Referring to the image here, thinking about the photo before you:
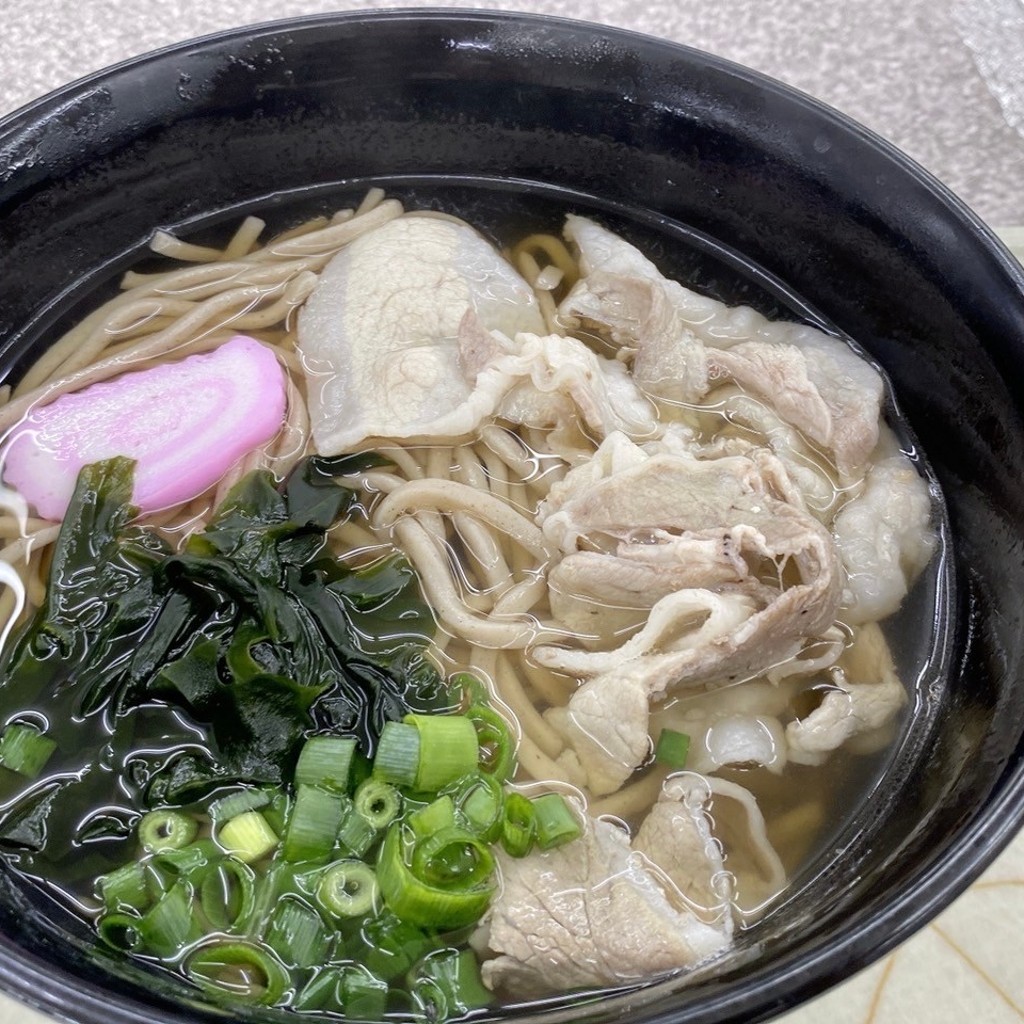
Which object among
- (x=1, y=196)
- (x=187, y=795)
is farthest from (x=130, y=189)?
(x=187, y=795)

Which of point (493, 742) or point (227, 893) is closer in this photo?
point (227, 893)

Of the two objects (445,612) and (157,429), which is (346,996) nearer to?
(445,612)

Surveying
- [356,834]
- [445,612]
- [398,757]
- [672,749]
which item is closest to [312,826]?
[356,834]

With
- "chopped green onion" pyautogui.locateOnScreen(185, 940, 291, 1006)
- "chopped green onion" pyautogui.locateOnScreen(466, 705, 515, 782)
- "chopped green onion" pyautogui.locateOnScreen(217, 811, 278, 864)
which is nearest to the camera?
"chopped green onion" pyautogui.locateOnScreen(185, 940, 291, 1006)

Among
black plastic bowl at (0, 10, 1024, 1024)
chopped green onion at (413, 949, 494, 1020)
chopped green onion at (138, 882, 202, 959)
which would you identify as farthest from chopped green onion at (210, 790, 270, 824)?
chopped green onion at (413, 949, 494, 1020)

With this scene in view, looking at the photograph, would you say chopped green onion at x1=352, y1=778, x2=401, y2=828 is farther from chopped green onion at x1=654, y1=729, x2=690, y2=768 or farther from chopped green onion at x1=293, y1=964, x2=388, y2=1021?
chopped green onion at x1=654, y1=729, x2=690, y2=768

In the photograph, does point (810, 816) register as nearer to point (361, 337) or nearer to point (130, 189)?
point (361, 337)

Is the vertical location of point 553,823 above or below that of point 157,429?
below

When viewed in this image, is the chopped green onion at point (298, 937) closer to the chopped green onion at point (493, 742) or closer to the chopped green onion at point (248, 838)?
the chopped green onion at point (248, 838)
